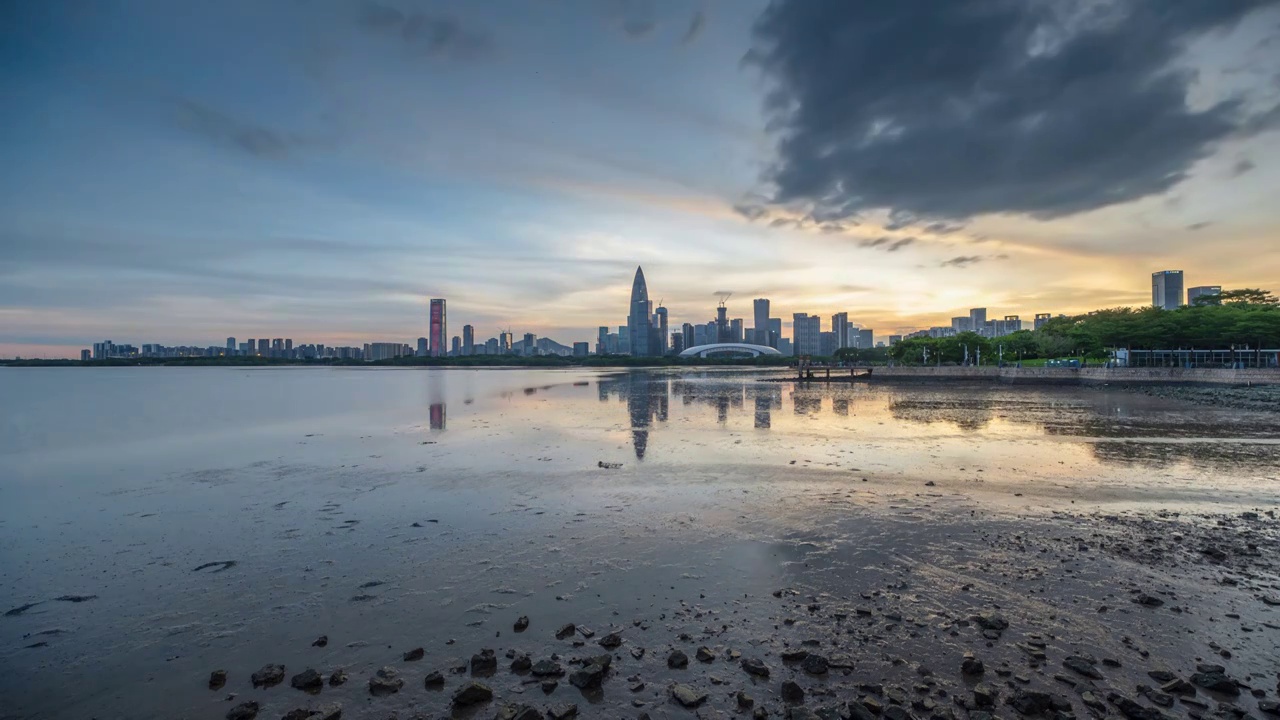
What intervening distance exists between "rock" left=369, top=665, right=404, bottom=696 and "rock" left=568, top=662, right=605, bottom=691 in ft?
6.55

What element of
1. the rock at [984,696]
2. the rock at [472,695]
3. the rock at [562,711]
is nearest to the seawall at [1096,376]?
the rock at [984,696]

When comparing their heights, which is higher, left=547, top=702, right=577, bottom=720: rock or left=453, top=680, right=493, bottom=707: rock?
left=453, top=680, right=493, bottom=707: rock

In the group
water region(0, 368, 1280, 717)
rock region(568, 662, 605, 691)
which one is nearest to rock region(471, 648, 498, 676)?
water region(0, 368, 1280, 717)

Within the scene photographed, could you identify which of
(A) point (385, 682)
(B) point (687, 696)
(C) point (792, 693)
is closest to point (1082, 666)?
(C) point (792, 693)

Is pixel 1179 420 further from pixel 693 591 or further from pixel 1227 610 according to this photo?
pixel 693 591

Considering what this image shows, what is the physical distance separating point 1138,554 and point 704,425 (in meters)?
21.7

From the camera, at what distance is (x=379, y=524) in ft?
42.5

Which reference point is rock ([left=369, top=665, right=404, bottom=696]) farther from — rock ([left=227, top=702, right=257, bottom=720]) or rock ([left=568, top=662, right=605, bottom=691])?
rock ([left=568, top=662, right=605, bottom=691])

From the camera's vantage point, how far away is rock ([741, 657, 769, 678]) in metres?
6.62

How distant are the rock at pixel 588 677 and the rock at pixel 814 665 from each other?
7.89 feet

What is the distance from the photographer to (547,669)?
6.75 metres

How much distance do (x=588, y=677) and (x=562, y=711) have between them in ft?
1.81

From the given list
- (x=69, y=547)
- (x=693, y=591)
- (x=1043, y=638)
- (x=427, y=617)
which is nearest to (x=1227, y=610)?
(x=1043, y=638)

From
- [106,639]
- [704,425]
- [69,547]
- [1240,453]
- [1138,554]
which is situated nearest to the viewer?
[106,639]
